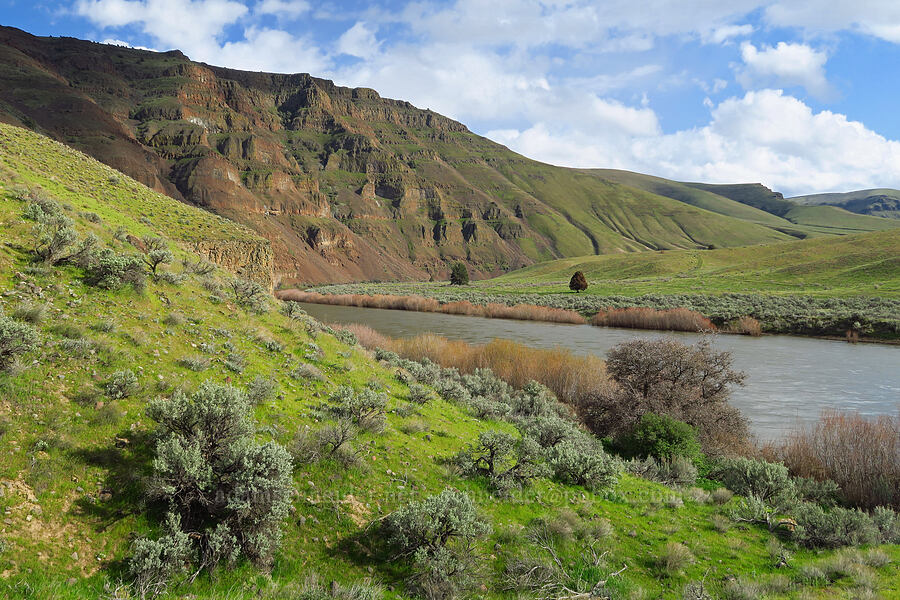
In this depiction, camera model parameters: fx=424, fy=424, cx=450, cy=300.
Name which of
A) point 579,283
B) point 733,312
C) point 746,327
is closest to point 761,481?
point 746,327

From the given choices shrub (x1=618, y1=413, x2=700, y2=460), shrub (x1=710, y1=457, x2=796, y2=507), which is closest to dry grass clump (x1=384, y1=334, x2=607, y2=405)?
shrub (x1=618, y1=413, x2=700, y2=460)

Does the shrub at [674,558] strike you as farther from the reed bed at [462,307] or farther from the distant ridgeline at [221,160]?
the distant ridgeline at [221,160]

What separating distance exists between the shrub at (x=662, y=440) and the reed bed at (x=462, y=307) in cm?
3735

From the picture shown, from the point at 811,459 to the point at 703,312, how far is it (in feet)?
121

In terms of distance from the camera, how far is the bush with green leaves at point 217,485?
5.54m

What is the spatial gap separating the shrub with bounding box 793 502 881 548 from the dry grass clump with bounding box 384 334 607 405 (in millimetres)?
11903

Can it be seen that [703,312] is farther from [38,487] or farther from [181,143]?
[181,143]

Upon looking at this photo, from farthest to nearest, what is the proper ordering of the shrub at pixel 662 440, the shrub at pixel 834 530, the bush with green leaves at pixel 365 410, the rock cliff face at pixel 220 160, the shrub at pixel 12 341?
1. the rock cliff face at pixel 220 160
2. the shrub at pixel 662 440
3. the bush with green leaves at pixel 365 410
4. the shrub at pixel 834 530
5. the shrub at pixel 12 341

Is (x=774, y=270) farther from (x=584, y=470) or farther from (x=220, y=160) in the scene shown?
(x=220, y=160)

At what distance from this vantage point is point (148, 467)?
6152 mm

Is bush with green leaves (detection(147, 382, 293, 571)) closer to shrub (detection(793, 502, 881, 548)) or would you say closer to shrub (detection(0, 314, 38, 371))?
shrub (detection(0, 314, 38, 371))

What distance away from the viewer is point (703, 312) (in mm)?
46156

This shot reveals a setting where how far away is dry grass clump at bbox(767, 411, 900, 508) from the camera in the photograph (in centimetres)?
1155

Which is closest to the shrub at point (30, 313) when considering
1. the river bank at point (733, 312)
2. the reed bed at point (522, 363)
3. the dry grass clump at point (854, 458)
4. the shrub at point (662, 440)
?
the shrub at point (662, 440)
